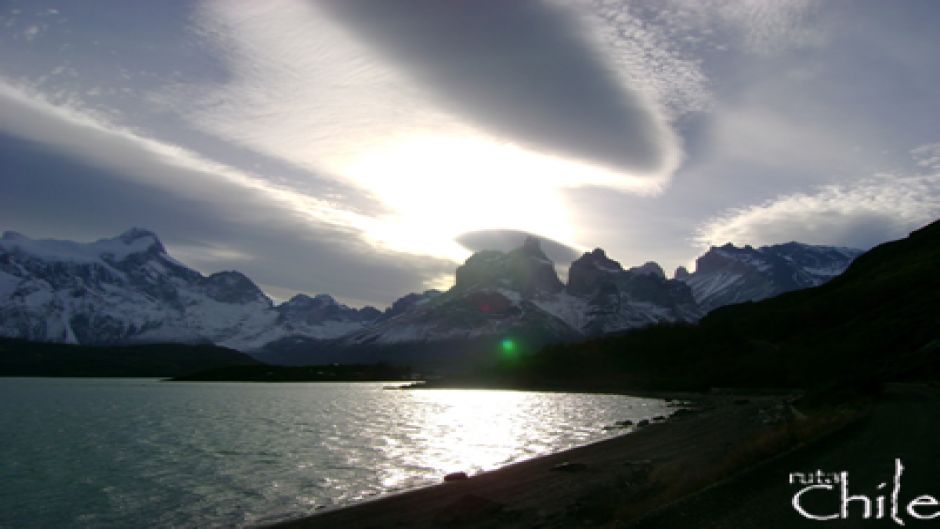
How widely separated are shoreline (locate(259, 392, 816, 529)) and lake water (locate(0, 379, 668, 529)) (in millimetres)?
3677

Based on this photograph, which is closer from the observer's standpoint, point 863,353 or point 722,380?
point 863,353

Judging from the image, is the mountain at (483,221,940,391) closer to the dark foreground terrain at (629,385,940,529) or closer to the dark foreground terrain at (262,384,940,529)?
the dark foreground terrain at (262,384,940,529)

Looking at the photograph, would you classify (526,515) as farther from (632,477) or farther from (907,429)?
(907,429)

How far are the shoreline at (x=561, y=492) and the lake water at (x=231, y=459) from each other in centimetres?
368

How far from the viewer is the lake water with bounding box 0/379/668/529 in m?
37.3

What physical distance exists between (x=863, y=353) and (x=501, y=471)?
325 feet

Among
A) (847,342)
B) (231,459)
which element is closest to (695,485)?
(231,459)

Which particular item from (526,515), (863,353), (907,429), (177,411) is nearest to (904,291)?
(863,353)

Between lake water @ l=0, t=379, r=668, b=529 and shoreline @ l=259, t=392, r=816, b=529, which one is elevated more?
shoreline @ l=259, t=392, r=816, b=529

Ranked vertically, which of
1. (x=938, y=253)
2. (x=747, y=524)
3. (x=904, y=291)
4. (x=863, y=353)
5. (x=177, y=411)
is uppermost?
(x=938, y=253)

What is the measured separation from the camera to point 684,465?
39250 millimetres

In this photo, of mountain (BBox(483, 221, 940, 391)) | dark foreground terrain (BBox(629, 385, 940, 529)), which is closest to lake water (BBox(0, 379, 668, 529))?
dark foreground terrain (BBox(629, 385, 940, 529))

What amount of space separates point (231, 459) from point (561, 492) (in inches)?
1327

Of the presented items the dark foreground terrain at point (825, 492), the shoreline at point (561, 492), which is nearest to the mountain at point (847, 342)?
the shoreline at point (561, 492)
